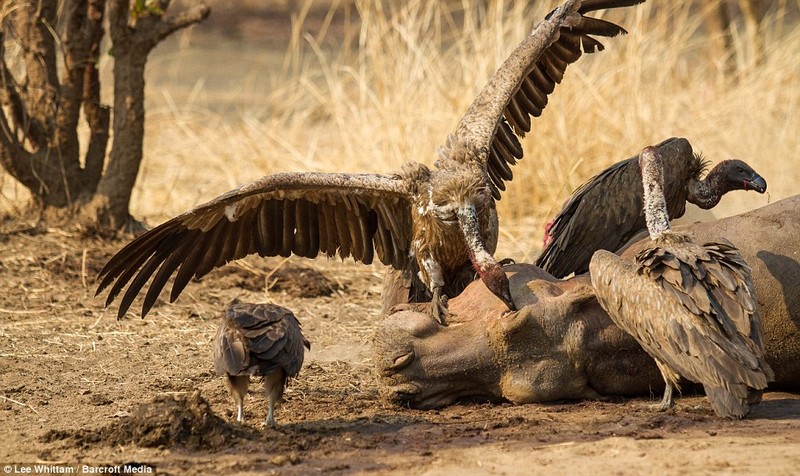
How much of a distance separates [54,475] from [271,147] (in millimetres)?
6152

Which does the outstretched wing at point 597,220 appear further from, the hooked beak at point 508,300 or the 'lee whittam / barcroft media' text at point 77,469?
the 'lee whittam / barcroft media' text at point 77,469

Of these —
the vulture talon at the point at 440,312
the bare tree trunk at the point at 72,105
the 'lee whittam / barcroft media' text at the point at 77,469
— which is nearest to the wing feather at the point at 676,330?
the vulture talon at the point at 440,312

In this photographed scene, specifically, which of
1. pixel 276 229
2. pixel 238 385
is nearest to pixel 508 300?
pixel 238 385

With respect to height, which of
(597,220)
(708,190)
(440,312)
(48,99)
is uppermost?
(48,99)

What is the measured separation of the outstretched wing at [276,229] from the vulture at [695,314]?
134cm

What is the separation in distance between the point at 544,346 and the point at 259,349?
1155mm

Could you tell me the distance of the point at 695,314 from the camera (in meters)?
4.29

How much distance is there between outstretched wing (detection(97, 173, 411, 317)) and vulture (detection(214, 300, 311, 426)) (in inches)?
35.6

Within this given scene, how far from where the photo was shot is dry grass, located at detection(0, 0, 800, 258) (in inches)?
355

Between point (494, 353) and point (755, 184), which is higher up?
point (755, 184)

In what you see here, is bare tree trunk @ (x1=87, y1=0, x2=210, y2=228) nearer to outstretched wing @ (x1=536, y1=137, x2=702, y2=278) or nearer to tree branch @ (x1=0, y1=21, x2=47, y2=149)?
tree branch @ (x1=0, y1=21, x2=47, y2=149)

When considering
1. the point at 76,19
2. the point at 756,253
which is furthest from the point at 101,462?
the point at 76,19

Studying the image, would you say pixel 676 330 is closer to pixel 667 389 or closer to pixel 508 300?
pixel 667 389

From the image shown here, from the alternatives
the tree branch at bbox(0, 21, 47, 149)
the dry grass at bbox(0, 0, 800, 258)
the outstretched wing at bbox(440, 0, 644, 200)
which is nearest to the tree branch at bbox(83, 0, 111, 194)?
the tree branch at bbox(0, 21, 47, 149)
